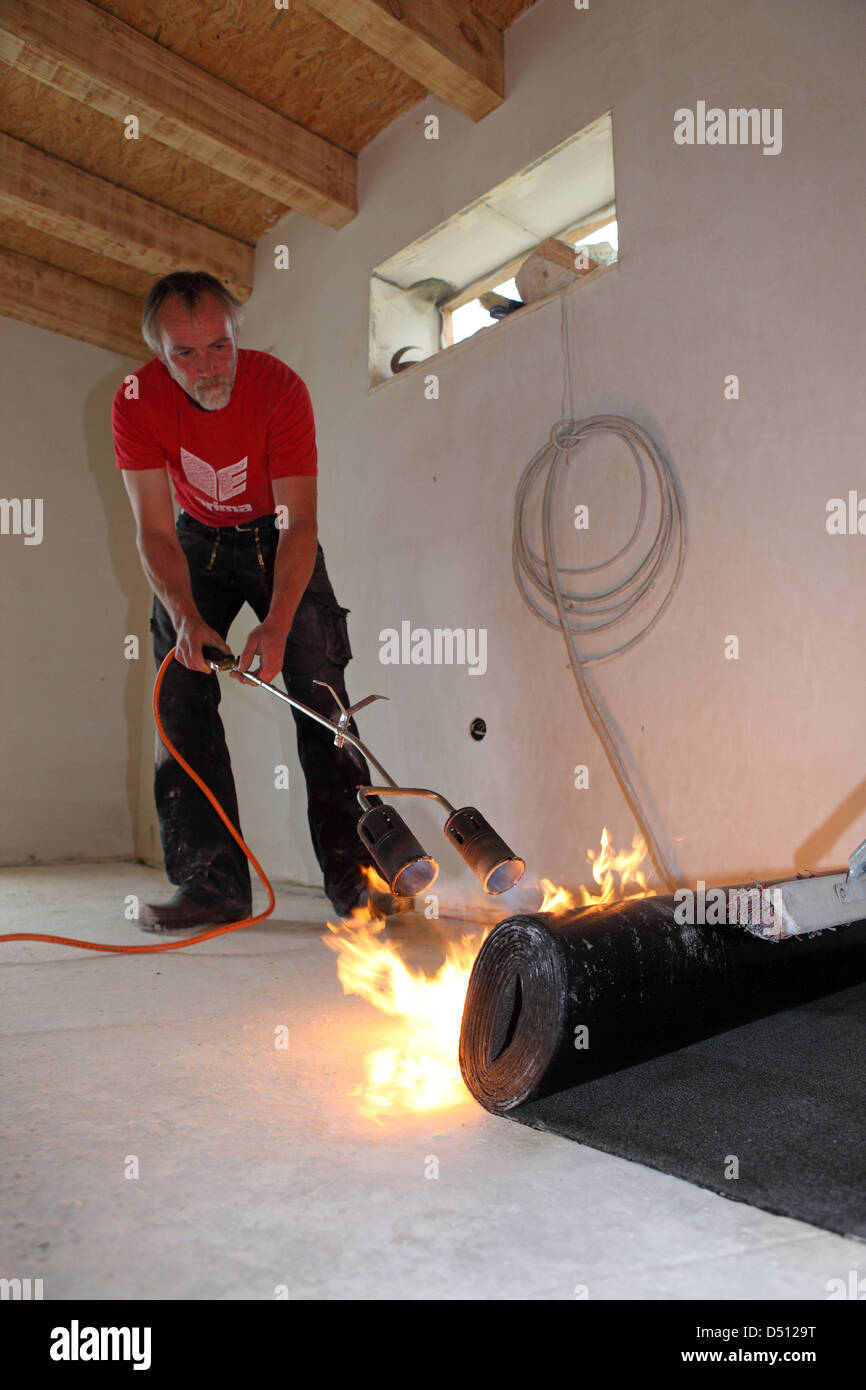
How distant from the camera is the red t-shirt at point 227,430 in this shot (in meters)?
2.33

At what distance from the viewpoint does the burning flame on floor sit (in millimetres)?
1112

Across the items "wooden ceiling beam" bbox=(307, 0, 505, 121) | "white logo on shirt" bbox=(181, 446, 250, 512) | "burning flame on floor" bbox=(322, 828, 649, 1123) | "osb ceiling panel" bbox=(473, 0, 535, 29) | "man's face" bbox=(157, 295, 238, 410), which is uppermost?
"osb ceiling panel" bbox=(473, 0, 535, 29)

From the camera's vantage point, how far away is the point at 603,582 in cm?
237

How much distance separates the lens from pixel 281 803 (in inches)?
141

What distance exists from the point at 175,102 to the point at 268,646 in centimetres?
213

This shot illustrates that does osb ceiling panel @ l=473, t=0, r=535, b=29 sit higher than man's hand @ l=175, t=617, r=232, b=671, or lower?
higher

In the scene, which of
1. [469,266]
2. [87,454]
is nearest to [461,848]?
[469,266]

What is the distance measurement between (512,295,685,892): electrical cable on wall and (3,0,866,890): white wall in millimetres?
40

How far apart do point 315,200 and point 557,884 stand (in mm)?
2728

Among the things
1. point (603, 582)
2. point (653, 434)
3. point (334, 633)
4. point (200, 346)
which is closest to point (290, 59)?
point (200, 346)

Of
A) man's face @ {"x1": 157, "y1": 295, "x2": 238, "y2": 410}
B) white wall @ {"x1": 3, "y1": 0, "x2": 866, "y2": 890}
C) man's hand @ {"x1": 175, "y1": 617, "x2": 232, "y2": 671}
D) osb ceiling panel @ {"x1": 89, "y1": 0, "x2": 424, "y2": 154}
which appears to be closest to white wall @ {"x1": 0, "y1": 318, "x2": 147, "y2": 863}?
white wall @ {"x1": 3, "y1": 0, "x2": 866, "y2": 890}

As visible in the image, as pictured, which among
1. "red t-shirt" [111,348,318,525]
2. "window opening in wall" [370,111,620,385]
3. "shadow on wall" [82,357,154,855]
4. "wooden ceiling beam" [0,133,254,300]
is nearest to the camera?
"red t-shirt" [111,348,318,525]

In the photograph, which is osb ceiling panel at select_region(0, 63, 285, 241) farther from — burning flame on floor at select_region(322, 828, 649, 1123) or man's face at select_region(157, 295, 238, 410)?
burning flame on floor at select_region(322, 828, 649, 1123)

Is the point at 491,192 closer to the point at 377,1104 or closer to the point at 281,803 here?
the point at 281,803
